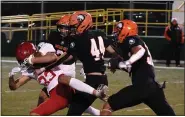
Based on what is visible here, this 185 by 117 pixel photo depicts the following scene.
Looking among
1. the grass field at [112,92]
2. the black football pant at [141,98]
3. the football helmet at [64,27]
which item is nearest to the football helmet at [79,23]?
the football helmet at [64,27]

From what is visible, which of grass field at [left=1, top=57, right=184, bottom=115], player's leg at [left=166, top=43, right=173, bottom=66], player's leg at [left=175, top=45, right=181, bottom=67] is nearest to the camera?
grass field at [left=1, top=57, right=184, bottom=115]

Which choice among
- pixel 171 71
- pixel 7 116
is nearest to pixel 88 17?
pixel 7 116

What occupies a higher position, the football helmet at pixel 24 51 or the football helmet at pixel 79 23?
the football helmet at pixel 79 23

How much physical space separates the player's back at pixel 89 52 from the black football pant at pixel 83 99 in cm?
10

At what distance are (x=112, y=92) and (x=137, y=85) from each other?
19.0 feet

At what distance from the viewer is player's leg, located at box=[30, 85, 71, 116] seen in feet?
21.5

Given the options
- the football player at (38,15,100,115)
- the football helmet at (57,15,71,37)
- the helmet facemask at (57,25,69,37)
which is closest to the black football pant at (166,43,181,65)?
the football player at (38,15,100,115)

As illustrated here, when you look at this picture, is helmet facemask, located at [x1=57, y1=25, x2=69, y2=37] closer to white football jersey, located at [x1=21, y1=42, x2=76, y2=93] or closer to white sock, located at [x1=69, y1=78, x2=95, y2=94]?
white football jersey, located at [x1=21, y1=42, x2=76, y2=93]

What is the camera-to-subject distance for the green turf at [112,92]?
10.1 metres

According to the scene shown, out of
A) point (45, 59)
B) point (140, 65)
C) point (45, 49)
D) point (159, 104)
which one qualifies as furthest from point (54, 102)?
point (159, 104)

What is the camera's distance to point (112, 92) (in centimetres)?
1249

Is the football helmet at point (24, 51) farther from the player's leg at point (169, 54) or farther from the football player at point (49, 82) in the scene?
the player's leg at point (169, 54)

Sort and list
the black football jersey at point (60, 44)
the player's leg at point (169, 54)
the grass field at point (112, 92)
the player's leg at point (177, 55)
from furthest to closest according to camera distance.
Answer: the player's leg at point (169, 54)
the player's leg at point (177, 55)
the grass field at point (112, 92)
the black football jersey at point (60, 44)

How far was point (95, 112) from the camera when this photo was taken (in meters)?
7.45
